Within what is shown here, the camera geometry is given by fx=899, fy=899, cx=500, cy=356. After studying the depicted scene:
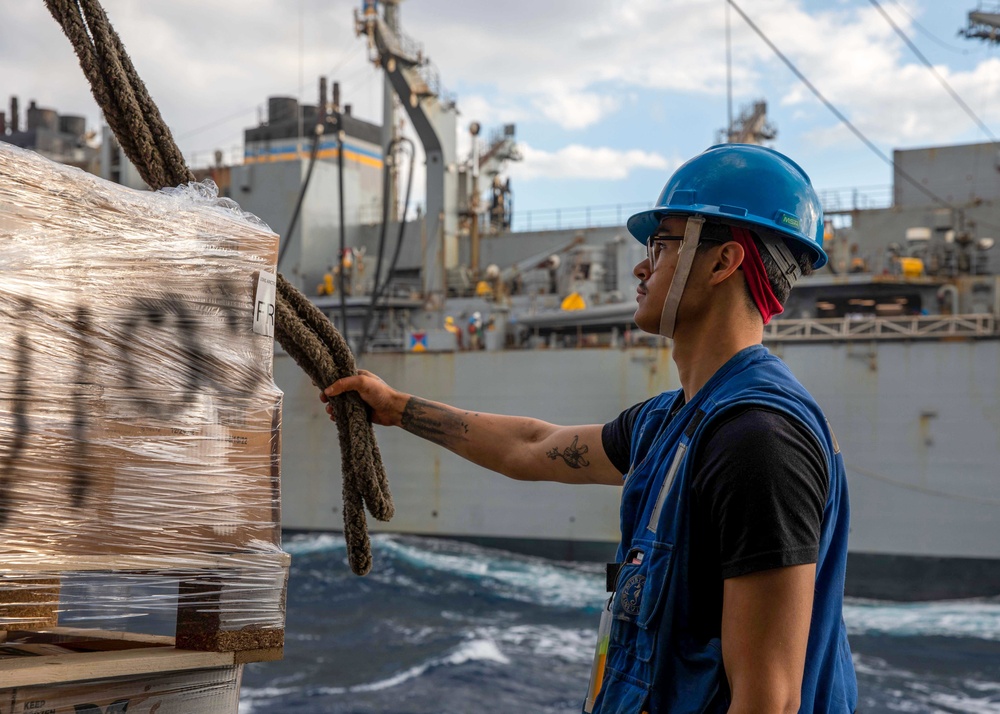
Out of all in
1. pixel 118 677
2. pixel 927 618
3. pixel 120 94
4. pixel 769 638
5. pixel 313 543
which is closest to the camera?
pixel 769 638

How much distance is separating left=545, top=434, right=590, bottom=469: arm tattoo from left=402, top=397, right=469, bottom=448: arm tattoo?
30 cm

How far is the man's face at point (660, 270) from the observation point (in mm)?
1641

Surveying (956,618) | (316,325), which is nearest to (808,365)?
(956,618)

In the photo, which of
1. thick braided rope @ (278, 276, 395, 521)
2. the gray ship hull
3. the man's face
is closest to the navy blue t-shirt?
the man's face

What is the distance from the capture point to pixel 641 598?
4.75 ft

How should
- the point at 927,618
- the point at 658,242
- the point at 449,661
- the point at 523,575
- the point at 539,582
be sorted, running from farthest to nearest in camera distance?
1. the point at 523,575
2. the point at 539,582
3. the point at 927,618
4. the point at 449,661
5. the point at 658,242

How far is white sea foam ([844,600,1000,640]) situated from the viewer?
12.1 meters

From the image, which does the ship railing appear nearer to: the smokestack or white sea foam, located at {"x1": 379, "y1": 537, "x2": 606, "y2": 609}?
white sea foam, located at {"x1": 379, "y1": 537, "x2": 606, "y2": 609}

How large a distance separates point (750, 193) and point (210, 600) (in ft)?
4.21

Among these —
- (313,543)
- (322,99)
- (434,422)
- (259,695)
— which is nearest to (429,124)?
(322,99)

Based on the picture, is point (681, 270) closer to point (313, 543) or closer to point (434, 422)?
point (434, 422)

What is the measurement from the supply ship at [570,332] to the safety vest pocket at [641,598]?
40.1 feet

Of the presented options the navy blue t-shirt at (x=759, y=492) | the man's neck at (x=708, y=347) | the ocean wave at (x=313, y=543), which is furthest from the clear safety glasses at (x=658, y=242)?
the ocean wave at (x=313, y=543)

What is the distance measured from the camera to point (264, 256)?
1.96 meters
